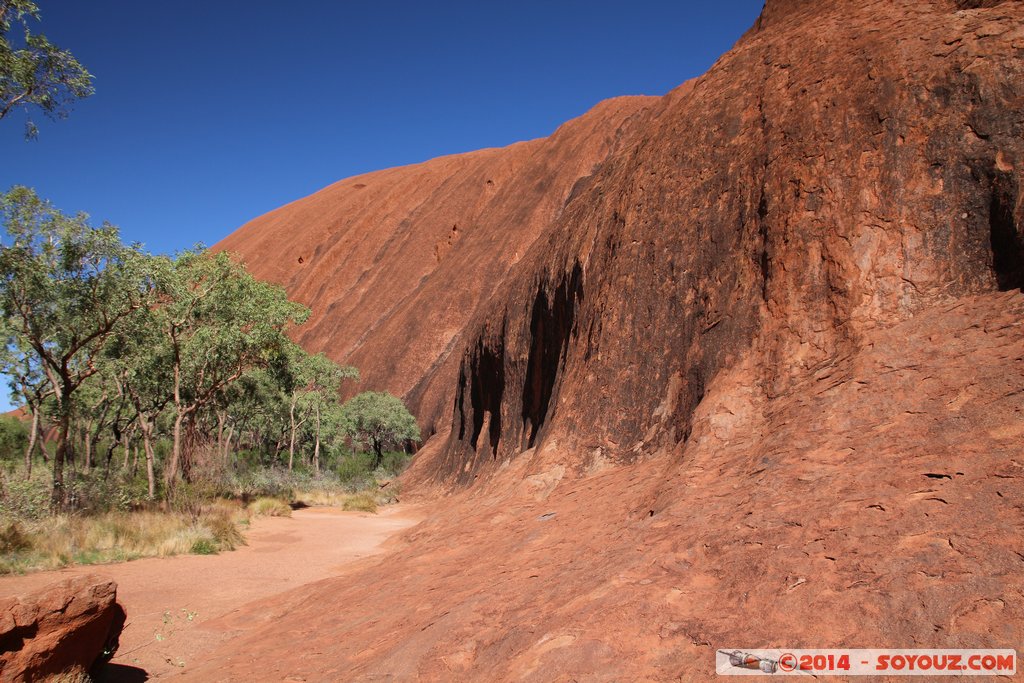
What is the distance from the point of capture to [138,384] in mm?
21219

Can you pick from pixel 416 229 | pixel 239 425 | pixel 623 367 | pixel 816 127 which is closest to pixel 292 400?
pixel 239 425

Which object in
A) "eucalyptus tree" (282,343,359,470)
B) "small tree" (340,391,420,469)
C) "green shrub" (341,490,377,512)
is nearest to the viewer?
"green shrub" (341,490,377,512)

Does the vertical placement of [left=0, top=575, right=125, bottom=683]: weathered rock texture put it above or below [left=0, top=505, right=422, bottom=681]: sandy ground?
above

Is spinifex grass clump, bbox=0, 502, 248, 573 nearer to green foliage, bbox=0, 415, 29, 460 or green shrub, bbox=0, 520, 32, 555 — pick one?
green shrub, bbox=0, 520, 32, 555

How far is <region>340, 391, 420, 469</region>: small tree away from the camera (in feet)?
133

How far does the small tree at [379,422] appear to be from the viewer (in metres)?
40.5

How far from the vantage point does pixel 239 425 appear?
115 feet

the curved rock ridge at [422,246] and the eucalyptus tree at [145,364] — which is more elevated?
the curved rock ridge at [422,246]

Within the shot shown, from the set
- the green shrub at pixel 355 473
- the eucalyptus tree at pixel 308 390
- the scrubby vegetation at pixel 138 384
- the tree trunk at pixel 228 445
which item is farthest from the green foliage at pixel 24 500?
the green shrub at pixel 355 473

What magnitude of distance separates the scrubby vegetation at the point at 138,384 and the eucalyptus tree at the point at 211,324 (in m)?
0.06

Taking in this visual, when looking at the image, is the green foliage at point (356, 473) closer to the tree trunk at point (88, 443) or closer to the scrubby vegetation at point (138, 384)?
the scrubby vegetation at point (138, 384)

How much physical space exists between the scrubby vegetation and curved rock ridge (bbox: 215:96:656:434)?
14138 millimetres

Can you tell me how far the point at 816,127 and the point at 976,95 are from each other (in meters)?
1.69

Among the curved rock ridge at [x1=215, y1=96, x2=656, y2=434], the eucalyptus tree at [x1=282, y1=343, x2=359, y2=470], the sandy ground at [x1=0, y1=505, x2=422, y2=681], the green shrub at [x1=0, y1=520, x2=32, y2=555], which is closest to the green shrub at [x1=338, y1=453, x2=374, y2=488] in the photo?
the eucalyptus tree at [x1=282, y1=343, x2=359, y2=470]
